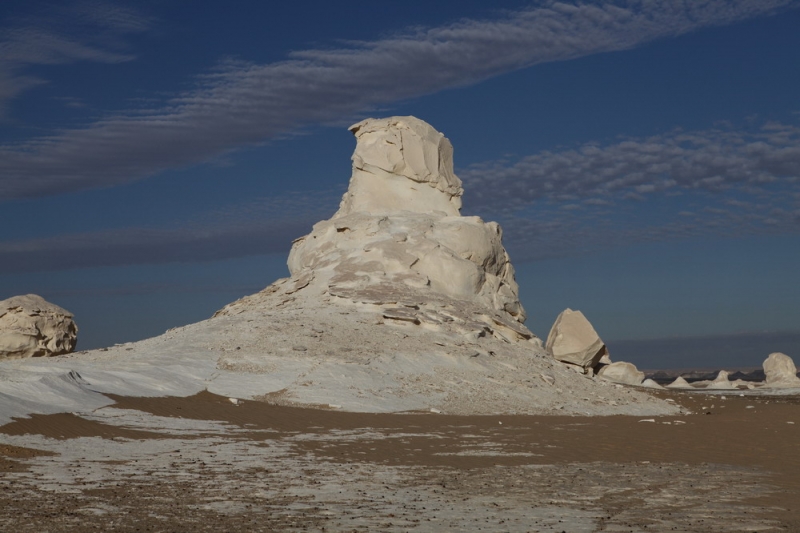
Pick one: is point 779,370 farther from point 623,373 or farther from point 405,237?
point 405,237

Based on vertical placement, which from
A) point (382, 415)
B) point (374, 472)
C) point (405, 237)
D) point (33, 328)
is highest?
point (405, 237)

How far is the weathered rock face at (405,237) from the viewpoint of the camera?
3250cm

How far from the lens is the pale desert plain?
1007 cm

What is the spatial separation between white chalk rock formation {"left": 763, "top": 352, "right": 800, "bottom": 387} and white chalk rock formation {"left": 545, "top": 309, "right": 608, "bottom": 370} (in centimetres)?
1618

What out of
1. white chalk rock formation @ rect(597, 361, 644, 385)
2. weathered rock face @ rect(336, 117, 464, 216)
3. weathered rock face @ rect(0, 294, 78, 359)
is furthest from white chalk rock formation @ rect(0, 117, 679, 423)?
weathered rock face @ rect(0, 294, 78, 359)

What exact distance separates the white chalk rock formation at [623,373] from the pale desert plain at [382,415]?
132 centimetres

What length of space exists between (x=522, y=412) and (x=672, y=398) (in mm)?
11577

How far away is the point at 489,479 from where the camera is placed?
12.5m

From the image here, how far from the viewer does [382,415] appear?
20.9 metres

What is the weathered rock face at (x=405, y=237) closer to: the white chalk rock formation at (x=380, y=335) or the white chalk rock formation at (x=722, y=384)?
the white chalk rock formation at (x=380, y=335)

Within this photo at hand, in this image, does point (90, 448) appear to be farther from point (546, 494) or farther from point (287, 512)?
point (546, 494)

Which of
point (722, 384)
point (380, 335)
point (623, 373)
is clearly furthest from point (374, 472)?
point (722, 384)

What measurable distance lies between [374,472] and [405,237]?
21.4 m

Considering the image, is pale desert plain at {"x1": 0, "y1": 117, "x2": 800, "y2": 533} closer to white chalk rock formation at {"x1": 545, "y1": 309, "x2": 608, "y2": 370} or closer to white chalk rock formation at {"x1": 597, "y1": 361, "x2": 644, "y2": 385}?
white chalk rock formation at {"x1": 545, "y1": 309, "x2": 608, "y2": 370}
